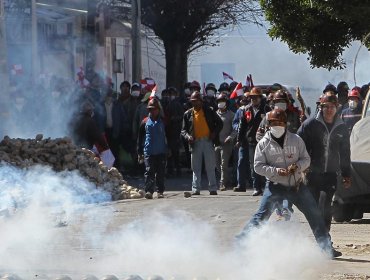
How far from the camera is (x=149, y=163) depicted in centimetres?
1973

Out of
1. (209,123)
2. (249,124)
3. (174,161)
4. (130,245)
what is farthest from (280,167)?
(174,161)

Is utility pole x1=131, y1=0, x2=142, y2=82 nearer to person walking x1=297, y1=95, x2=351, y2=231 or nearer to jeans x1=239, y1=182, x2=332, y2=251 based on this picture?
person walking x1=297, y1=95, x2=351, y2=231

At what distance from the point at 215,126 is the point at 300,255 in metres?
8.67

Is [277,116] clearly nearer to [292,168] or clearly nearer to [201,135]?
[292,168]

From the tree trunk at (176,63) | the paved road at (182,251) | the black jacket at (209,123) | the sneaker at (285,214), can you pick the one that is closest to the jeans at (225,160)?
the black jacket at (209,123)

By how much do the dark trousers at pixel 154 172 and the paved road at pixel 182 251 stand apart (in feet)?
14.3

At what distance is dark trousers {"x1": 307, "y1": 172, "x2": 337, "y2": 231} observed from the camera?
13000 millimetres

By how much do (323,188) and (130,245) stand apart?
2228 mm

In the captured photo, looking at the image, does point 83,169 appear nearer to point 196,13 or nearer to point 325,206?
point 325,206

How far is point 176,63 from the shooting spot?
35.2 m

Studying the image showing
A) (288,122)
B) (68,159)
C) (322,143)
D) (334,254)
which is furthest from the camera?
(68,159)

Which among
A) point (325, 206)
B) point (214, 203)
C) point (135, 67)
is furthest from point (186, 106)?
point (325, 206)

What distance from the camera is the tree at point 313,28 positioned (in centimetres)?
2230

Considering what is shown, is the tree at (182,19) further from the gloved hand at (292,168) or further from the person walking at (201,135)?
the gloved hand at (292,168)
